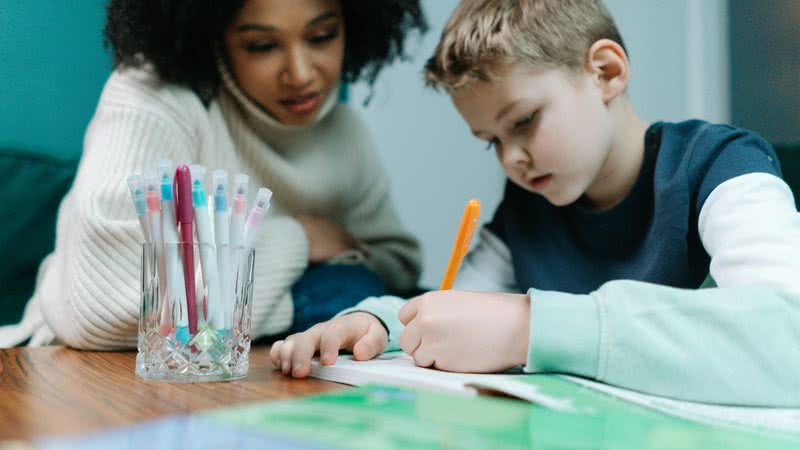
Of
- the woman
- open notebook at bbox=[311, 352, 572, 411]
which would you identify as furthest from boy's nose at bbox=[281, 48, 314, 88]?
open notebook at bbox=[311, 352, 572, 411]

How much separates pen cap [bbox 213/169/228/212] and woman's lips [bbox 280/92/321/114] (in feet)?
1.48

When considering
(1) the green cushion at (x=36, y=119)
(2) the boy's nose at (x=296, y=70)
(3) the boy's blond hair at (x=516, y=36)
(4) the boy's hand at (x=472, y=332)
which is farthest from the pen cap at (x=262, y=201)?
(1) the green cushion at (x=36, y=119)

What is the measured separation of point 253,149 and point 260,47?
0.43 ft

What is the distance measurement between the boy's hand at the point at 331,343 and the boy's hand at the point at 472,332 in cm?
6

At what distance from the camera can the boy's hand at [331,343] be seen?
1.58 feet

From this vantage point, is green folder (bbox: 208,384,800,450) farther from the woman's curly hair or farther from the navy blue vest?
the woman's curly hair

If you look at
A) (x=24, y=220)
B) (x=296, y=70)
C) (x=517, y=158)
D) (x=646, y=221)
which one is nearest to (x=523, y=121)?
(x=517, y=158)

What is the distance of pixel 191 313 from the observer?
1.46ft

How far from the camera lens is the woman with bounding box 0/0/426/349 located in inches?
26.0

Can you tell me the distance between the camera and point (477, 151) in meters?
1.25

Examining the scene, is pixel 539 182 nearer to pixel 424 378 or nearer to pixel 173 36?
pixel 424 378

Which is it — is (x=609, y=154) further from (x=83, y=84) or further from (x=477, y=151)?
(x=83, y=84)

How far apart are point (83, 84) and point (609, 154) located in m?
0.75

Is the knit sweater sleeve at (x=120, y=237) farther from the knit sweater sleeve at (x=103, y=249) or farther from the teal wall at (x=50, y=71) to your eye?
the teal wall at (x=50, y=71)
